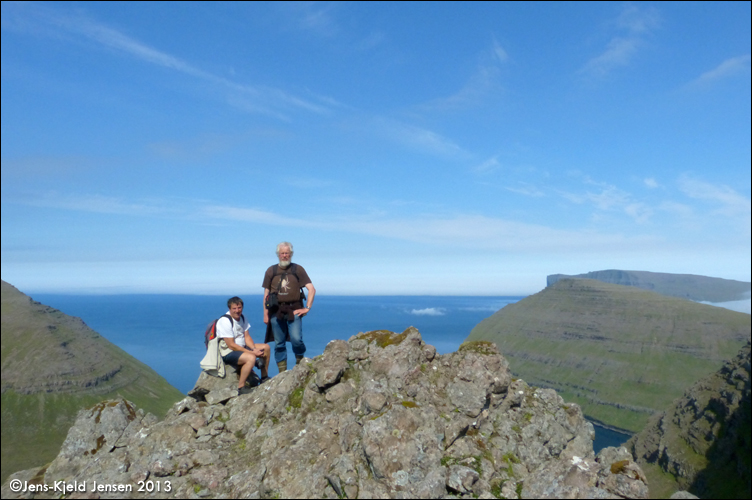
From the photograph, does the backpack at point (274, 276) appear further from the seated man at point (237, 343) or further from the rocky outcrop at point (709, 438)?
the rocky outcrop at point (709, 438)

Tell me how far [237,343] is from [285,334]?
7.15 ft

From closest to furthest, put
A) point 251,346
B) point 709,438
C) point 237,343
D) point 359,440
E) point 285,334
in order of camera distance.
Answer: point 359,440 → point 237,343 → point 251,346 → point 285,334 → point 709,438

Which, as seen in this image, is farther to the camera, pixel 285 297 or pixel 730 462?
pixel 730 462

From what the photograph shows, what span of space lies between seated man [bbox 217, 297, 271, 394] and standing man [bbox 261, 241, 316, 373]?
117cm

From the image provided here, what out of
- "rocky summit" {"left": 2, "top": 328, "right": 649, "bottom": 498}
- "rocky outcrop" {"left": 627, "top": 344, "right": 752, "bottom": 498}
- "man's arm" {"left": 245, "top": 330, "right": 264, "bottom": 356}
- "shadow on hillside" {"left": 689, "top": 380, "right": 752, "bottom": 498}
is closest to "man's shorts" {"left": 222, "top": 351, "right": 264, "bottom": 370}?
"man's arm" {"left": 245, "top": 330, "right": 264, "bottom": 356}

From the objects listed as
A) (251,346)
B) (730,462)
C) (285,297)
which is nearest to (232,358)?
(251,346)

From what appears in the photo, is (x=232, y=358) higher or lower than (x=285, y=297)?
lower

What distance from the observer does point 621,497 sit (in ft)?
41.4

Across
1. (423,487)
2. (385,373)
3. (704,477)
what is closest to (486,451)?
(423,487)

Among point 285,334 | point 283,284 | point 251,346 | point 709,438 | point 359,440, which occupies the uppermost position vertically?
point 283,284

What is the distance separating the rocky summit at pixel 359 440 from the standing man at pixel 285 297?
81.2 inches

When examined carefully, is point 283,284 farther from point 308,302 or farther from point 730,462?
point 730,462

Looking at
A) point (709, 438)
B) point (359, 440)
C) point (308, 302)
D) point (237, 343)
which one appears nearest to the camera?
point (359, 440)

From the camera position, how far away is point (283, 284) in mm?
19906
